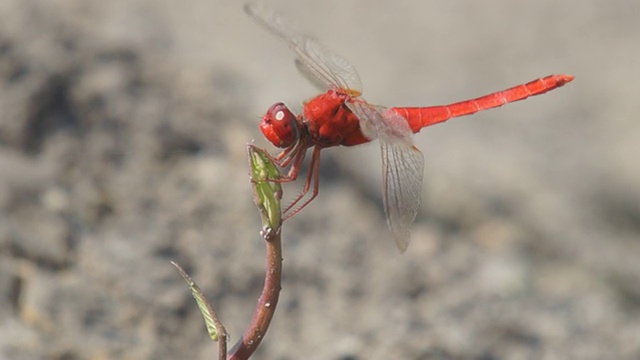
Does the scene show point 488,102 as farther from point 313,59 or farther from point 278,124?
point 278,124

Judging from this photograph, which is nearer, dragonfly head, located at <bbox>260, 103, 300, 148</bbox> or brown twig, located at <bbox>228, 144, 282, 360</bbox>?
brown twig, located at <bbox>228, 144, 282, 360</bbox>

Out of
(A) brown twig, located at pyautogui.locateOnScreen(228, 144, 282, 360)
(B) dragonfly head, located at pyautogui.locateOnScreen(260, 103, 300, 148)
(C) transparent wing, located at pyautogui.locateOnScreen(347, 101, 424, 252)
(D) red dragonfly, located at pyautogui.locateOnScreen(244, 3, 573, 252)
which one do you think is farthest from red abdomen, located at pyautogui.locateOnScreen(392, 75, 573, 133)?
(A) brown twig, located at pyautogui.locateOnScreen(228, 144, 282, 360)

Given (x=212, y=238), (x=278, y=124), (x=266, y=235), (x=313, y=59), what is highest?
(x=313, y=59)

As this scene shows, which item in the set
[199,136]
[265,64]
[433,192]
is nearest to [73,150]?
[199,136]

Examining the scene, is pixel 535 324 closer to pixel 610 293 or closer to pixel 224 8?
pixel 610 293

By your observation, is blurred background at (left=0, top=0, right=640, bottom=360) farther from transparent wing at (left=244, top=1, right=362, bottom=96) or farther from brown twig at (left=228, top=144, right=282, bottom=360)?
brown twig at (left=228, top=144, right=282, bottom=360)

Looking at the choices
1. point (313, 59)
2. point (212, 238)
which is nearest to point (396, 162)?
point (313, 59)

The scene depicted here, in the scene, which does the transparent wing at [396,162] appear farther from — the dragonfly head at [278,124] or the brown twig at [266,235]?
the brown twig at [266,235]
